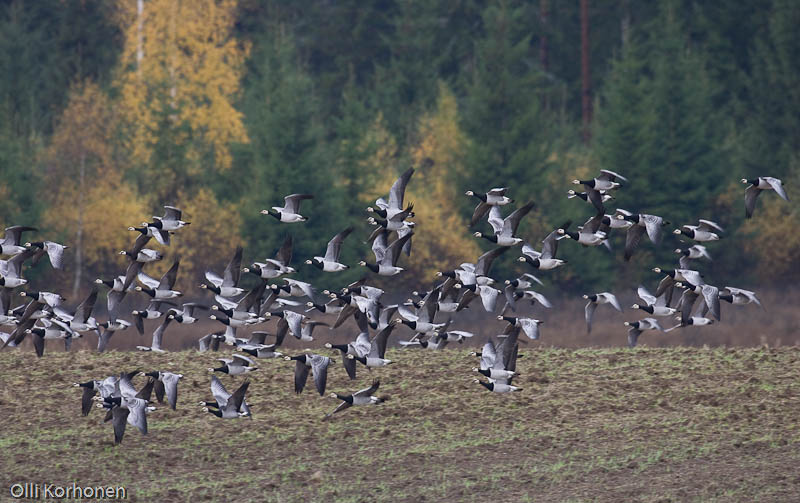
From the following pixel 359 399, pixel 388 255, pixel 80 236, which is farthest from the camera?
pixel 80 236

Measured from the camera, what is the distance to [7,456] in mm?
20891

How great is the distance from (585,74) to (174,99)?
2485 centimetres

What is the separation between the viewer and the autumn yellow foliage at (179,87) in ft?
176

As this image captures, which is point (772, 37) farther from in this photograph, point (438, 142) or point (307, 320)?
point (307, 320)

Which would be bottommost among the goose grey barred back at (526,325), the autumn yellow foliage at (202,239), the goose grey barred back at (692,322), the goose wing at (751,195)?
the goose grey barred back at (526,325)

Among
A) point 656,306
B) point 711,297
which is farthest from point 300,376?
point 711,297

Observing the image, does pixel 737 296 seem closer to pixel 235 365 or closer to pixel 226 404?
pixel 235 365

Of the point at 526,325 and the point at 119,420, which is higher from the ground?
the point at 526,325

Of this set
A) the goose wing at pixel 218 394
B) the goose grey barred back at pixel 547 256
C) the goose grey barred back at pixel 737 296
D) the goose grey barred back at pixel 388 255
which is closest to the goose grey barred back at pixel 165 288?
the goose wing at pixel 218 394

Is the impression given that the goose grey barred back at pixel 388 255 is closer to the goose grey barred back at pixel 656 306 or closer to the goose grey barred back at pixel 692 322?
the goose grey barred back at pixel 656 306

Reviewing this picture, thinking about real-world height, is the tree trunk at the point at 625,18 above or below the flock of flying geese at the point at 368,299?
above

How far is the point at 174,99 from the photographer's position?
54688 mm

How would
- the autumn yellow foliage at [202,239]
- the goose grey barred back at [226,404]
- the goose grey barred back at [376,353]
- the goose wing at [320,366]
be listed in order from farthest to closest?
the autumn yellow foliage at [202,239] → the goose wing at [320,366] → the goose grey barred back at [376,353] → the goose grey barred back at [226,404]

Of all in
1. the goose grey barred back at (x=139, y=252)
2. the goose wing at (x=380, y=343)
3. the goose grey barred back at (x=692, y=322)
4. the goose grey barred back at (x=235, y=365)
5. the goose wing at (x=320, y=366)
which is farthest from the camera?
the goose grey barred back at (x=139, y=252)
